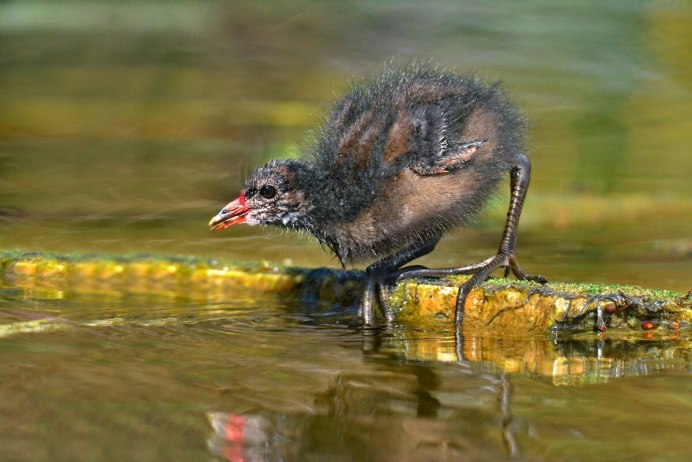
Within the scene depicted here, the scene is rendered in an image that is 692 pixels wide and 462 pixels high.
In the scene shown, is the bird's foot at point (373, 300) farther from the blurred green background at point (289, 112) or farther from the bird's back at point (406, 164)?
the blurred green background at point (289, 112)

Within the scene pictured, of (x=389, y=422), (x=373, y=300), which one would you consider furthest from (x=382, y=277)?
(x=389, y=422)

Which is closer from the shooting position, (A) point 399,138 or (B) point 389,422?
(B) point 389,422

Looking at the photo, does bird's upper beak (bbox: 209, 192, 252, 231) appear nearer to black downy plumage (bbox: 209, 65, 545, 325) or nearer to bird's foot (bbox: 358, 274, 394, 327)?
black downy plumage (bbox: 209, 65, 545, 325)

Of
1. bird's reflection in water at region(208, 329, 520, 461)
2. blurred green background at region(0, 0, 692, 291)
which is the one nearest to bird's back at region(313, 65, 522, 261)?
blurred green background at region(0, 0, 692, 291)

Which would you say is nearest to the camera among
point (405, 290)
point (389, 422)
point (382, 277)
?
point (389, 422)

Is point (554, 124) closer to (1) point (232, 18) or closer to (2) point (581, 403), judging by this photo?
(1) point (232, 18)

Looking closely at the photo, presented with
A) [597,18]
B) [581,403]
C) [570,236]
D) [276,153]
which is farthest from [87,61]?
[581,403]

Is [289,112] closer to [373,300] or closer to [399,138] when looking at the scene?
[399,138]

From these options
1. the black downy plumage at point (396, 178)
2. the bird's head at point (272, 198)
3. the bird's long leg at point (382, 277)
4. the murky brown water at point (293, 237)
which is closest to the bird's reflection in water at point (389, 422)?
the murky brown water at point (293, 237)
